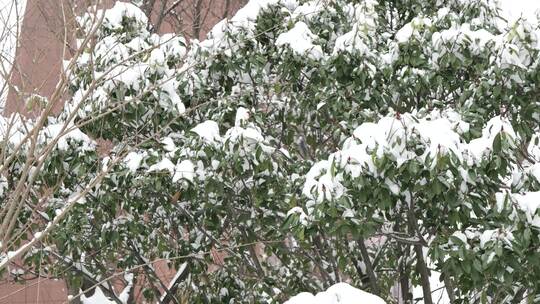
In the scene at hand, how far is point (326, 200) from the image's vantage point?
4.75m

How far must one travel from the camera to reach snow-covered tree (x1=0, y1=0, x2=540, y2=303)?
4758mm

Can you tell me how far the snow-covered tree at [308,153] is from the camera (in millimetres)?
4758

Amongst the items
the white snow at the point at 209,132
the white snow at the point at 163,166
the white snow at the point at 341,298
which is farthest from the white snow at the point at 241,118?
the white snow at the point at 341,298

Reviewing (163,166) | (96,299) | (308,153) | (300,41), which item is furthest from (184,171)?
(96,299)

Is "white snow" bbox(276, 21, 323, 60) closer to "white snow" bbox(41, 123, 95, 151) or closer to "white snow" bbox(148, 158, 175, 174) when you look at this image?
"white snow" bbox(148, 158, 175, 174)

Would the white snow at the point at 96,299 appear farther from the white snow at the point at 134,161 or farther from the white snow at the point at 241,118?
the white snow at the point at 241,118

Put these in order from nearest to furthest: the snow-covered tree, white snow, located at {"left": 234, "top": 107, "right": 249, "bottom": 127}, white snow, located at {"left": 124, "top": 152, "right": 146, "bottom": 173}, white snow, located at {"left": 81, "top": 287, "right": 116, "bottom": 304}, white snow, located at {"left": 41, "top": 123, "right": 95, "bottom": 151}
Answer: the snow-covered tree, white snow, located at {"left": 234, "top": 107, "right": 249, "bottom": 127}, white snow, located at {"left": 124, "top": 152, "right": 146, "bottom": 173}, white snow, located at {"left": 41, "top": 123, "right": 95, "bottom": 151}, white snow, located at {"left": 81, "top": 287, "right": 116, "bottom": 304}

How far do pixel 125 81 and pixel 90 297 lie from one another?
3136 mm

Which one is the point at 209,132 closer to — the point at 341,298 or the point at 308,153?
the point at 308,153

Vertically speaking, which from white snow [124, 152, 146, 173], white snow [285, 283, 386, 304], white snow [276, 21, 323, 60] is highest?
white snow [276, 21, 323, 60]

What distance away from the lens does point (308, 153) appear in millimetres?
7023

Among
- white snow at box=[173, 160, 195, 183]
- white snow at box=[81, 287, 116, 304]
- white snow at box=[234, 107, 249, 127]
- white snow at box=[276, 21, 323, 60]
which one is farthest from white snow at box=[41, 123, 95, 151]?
white snow at box=[81, 287, 116, 304]

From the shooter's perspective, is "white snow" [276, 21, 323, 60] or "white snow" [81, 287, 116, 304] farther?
"white snow" [81, 287, 116, 304]

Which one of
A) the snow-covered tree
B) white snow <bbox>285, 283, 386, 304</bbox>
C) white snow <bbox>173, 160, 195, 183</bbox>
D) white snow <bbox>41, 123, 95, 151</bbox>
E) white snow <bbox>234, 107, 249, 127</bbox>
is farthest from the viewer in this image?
white snow <bbox>41, 123, 95, 151</bbox>
